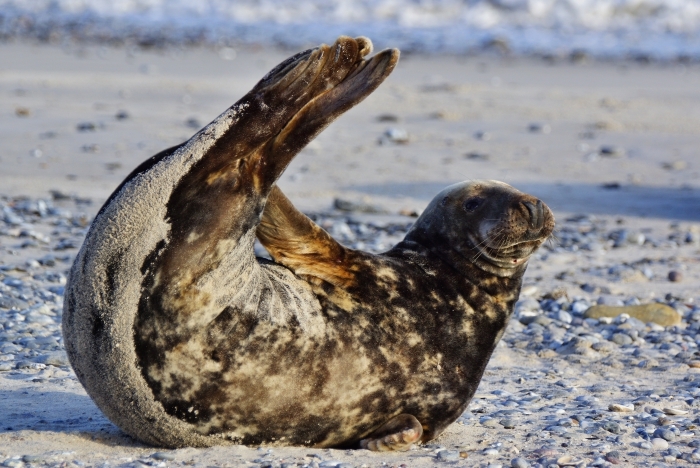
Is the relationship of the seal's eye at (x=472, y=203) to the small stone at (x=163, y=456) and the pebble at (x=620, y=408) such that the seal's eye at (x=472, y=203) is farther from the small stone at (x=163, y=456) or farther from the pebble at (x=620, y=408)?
the small stone at (x=163, y=456)

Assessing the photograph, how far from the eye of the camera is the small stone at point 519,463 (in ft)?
11.8

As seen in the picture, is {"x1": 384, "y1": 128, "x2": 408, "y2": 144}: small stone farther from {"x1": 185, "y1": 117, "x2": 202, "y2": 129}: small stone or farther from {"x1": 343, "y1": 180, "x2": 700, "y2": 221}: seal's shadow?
{"x1": 185, "y1": 117, "x2": 202, "y2": 129}: small stone

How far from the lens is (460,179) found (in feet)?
32.6

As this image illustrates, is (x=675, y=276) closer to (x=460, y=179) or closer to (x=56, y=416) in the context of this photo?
(x=460, y=179)

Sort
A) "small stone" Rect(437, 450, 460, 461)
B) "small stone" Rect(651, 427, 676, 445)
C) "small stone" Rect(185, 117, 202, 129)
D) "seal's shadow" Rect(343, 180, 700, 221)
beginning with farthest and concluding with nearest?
"small stone" Rect(185, 117, 202, 129) < "seal's shadow" Rect(343, 180, 700, 221) < "small stone" Rect(651, 427, 676, 445) < "small stone" Rect(437, 450, 460, 461)

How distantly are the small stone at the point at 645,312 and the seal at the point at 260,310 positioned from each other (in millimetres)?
2222

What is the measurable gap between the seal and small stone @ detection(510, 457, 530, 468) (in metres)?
0.36

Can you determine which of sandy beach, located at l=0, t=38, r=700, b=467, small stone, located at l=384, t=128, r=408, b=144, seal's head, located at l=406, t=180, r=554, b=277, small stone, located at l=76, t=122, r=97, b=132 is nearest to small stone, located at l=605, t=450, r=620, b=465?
sandy beach, located at l=0, t=38, r=700, b=467

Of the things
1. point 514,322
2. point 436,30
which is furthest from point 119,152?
point 436,30

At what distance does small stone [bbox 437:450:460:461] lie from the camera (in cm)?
371

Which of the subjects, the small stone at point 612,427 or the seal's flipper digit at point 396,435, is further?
the small stone at point 612,427

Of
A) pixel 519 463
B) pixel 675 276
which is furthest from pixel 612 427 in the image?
pixel 675 276

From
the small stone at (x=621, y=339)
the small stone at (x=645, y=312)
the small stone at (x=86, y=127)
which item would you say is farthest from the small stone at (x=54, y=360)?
the small stone at (x=86, y=127)

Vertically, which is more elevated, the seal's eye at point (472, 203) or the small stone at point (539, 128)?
the seal's eye at point (472, 203)
